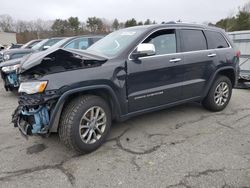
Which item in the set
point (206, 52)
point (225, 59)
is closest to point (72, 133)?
point (206, 52)

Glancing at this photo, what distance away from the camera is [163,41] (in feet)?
13.0

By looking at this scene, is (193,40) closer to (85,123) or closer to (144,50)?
(144,50)

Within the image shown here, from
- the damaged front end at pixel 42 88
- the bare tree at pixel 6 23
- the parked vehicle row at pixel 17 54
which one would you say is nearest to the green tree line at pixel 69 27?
the bare tree at pixel 6 23

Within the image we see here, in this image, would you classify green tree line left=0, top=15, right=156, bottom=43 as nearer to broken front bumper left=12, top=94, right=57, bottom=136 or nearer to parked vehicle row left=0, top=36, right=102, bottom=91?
parked vehicle row left=0, top=36, right=102, bottom=91

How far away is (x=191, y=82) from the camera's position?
14.1ft

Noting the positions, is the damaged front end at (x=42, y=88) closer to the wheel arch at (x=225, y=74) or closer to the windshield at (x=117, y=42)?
the windshield at (x=117, y=42)

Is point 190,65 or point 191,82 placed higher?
point 190,65

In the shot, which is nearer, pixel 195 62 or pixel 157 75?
Answer: pixel 157 75

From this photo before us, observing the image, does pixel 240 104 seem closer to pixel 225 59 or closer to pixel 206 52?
pixel 225 59

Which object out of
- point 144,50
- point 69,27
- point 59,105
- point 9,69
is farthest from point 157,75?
point 69,27

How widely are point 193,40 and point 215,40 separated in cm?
68

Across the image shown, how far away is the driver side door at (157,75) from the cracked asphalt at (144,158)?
58cm

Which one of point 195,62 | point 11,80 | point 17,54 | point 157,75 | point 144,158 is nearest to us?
point 144,158

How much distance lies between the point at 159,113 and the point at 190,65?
125 centimetres
